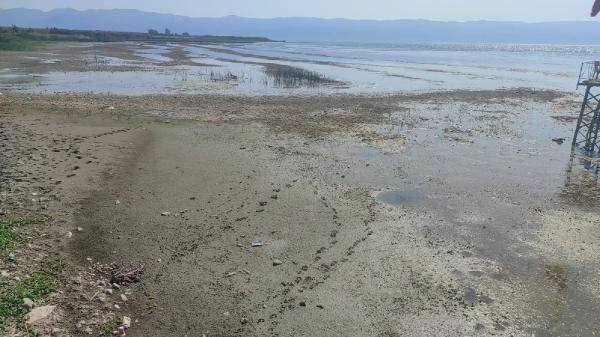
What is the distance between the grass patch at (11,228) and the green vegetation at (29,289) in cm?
103

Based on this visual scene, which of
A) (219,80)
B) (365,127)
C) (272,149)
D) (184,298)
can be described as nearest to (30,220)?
(184,298)

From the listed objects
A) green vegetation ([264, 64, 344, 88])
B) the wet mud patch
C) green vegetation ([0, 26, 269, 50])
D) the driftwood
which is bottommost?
the wet mud patch

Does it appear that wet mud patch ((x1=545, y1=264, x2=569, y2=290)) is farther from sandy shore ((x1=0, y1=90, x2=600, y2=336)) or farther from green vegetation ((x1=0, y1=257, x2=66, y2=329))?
green vegetation ((x1=0, y1=257, x2=66, y2=329))

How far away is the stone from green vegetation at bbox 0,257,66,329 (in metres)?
0.11

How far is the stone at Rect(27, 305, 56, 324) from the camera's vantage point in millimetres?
7699

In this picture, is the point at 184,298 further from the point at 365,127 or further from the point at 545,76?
the point at 545,76

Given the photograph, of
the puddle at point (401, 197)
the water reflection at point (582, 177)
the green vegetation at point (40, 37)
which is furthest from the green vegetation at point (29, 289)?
the green vegetation at point (40, 37)

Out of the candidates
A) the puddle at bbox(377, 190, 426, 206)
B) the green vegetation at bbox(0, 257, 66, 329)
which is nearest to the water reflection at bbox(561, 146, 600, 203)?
the puddle at bbox(377, 190, 426, 206)

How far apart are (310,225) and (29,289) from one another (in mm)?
7526

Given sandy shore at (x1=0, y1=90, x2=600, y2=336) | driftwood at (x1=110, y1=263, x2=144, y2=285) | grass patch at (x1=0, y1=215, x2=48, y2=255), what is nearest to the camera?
sandy shore at (x1=0, y1=90, x2=600, y2=336)

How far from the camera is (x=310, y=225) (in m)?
13.3

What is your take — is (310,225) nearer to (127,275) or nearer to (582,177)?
(127,275)

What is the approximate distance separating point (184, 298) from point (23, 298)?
307cm

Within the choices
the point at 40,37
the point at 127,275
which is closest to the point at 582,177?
the point at 127,275
